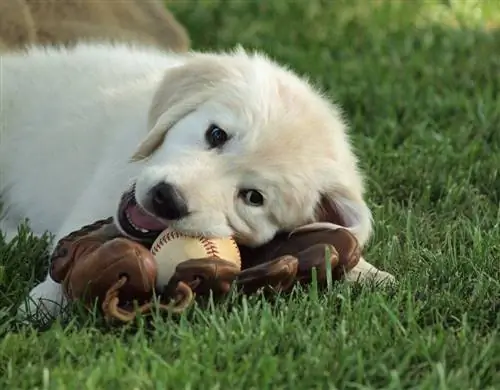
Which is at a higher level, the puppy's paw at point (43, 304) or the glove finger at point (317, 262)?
the glove finger at point (317, 262)

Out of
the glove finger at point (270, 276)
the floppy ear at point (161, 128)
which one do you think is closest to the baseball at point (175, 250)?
the glove finger at point (270, 276)

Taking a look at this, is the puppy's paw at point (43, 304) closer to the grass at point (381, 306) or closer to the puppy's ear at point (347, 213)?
the grass at point (381, 306)

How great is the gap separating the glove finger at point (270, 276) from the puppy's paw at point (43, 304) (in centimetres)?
56

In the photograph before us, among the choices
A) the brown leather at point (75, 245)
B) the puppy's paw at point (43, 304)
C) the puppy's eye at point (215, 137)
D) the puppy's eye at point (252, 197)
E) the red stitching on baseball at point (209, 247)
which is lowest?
the puppy's paw at point (43, 304)

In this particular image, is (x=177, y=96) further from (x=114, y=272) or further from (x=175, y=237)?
(x=114, y=272)

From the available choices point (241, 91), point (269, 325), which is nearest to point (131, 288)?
point (269, 325)

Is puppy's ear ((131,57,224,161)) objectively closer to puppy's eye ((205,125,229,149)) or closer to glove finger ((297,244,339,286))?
puppy's eye ((205,125,229,149))

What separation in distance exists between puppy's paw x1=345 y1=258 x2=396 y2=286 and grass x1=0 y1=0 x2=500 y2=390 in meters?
0.06

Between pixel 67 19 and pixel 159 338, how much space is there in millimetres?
3258

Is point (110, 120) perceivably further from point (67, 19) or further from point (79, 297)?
point (67, 19)

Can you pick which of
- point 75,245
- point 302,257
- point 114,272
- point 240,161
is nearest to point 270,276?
point 302,257

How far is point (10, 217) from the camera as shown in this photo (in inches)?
170

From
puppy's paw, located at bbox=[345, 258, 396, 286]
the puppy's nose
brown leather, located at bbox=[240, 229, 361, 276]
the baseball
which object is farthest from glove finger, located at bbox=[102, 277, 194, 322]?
puppy's paw, located at bbox=[345, 258, 396, 286]

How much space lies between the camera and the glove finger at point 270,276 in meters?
3.24
